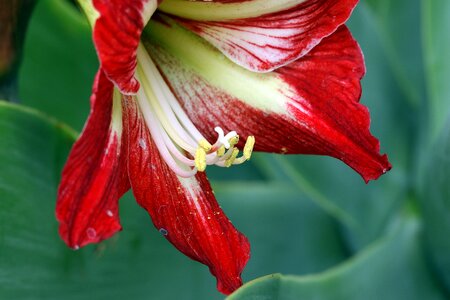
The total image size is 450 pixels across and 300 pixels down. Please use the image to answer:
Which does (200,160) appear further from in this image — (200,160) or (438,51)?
(438,51)

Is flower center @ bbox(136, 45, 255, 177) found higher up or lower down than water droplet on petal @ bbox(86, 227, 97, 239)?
higher up

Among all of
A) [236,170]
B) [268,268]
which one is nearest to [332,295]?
[268,268]

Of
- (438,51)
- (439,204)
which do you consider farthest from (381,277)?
(438,51)

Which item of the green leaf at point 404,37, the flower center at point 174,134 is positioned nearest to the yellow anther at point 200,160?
the flower center at point 174,134

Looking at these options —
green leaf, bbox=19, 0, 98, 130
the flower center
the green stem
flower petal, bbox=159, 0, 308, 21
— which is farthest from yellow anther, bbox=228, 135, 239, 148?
green leaf, bbox=19, 0, 98, 130

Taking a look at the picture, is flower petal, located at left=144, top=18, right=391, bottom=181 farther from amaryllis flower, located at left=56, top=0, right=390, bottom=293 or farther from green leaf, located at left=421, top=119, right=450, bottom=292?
green leaf, located at left=421, top=119, right=450, bottom=292

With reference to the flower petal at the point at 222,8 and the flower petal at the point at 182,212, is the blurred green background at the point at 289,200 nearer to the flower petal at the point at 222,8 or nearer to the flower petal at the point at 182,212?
the flower petal at the point at 182,212
